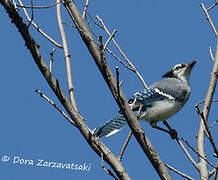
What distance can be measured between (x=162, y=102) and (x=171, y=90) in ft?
1.25

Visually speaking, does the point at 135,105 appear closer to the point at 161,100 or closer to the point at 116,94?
the point at 161,100

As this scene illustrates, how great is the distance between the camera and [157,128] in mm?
5453

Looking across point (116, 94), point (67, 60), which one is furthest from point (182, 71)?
point (116, 94)

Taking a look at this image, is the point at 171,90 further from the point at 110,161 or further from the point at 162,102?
the point at 110,161

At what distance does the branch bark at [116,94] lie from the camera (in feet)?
8.49

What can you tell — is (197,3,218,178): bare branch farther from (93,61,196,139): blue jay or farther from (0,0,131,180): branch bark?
(93,61,196,139): blue jay

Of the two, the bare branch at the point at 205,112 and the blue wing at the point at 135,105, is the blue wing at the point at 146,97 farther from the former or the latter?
the bare branch at the point at 205,112

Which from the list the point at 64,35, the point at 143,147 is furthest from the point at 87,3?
the point at 143,147

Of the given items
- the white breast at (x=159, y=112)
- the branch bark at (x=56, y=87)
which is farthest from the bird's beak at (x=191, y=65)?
the branch bark at (x=56, y=87)

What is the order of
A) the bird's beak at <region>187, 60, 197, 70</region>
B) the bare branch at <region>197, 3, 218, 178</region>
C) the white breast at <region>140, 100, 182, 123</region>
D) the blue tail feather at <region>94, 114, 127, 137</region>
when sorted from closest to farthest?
the bare branch at <region>197, 3, 218, 178</region>
the blue tail feather at <region>94, 114, 127, 137</region>
the white breast at <region>140, 100, 182, 123</region>
the bird's beak at <region>187, 60, 197, 70</region>

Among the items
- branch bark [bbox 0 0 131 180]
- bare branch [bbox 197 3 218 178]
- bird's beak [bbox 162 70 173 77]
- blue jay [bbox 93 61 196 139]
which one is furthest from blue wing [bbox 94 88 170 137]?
branch bark [bbox 0 0 131 180]

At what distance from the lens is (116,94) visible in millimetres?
2572

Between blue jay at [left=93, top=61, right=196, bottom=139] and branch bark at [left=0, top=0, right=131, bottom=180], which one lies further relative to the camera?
blue jay at [left=93, top=61, right=196, bottom=139]

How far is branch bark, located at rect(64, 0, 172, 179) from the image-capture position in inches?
102
